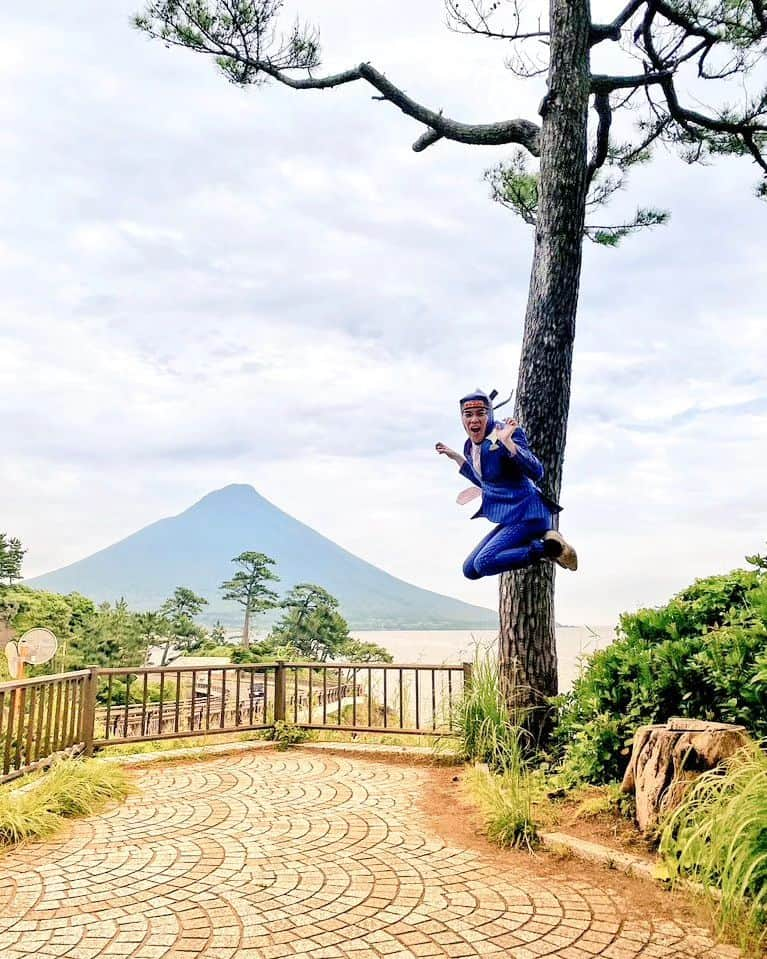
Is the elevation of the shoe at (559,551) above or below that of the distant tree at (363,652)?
above

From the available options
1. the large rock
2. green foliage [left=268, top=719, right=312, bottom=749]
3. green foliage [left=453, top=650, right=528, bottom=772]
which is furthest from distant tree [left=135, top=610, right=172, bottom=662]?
the large rock

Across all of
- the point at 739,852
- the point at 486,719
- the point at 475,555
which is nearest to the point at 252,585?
the point at 486,719

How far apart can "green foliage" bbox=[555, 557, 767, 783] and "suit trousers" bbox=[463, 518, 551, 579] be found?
89 cm

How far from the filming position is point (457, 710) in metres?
6.27

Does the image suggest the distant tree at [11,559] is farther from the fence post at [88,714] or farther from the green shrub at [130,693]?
the fence post at [88,714]

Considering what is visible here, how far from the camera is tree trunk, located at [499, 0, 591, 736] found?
5.99 meters

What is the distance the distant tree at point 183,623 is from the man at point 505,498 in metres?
25.6

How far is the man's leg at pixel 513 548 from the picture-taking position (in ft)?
14.9

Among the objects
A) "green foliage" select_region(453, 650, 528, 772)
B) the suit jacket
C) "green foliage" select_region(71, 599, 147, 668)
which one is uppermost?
the suit jacket

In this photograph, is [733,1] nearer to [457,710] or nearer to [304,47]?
[304,47]

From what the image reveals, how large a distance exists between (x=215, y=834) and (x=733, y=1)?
10.0 meters

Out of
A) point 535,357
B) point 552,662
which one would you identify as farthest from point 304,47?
point 552,662

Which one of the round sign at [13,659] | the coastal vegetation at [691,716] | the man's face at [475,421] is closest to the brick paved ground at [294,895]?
the coastal vegetation at [691,716]

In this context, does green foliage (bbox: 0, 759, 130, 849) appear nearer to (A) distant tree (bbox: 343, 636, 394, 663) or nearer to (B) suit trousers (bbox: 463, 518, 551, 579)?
(B) suit trousers (bbox: 463, 518, 551, 579)
